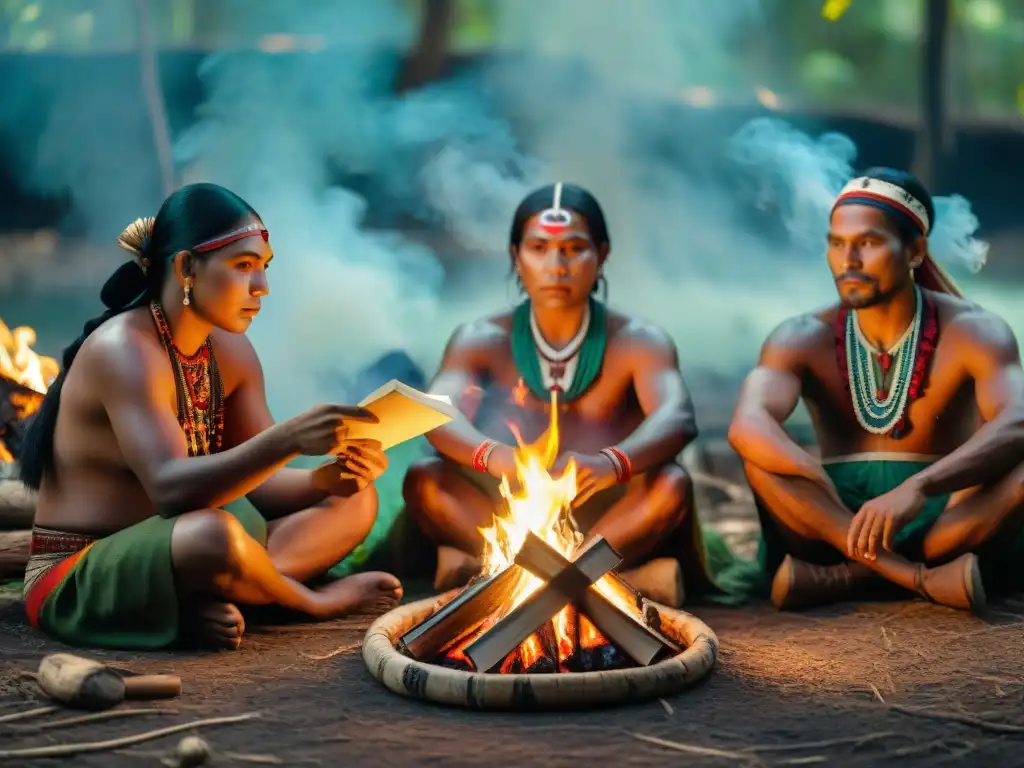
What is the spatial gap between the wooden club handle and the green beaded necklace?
2.07 m

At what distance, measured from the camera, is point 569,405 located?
5.06 meters

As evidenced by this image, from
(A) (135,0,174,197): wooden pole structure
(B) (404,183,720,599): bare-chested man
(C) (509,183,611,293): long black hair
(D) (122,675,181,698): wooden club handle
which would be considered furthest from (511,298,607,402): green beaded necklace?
(A) (135,0,174,197): wooden pole structure

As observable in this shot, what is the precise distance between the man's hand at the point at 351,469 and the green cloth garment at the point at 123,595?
0.57 m

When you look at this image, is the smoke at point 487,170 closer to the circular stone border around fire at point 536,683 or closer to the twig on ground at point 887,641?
the twig on ground at point 887,641

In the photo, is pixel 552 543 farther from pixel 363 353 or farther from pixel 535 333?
pixel 363 353

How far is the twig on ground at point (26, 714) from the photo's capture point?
3.22 metres

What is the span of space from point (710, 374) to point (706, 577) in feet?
8.83

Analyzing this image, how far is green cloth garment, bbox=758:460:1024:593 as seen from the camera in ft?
15.6

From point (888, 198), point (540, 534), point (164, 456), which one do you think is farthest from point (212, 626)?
point (888, 198)

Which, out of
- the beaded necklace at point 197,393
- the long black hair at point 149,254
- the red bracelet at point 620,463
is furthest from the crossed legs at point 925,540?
the long black hair at point 149,254

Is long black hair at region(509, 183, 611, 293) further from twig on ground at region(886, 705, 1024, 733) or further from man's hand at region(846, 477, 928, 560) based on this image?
twig on ground at region(886, 705, 1024, 733)

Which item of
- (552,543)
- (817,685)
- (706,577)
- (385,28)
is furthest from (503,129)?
(817,685)

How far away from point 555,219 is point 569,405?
749 mm

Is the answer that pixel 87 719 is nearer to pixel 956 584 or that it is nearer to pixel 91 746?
pixel 91 746
